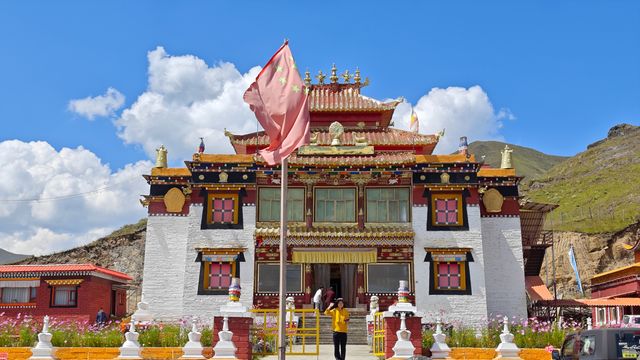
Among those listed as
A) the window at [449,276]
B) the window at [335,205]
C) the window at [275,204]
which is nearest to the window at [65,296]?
the window at [275,204]

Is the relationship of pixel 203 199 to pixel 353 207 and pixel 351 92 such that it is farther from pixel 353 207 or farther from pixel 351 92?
pixel 351 92

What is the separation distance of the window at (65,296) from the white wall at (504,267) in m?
19.1

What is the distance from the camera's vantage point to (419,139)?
33.2 meters

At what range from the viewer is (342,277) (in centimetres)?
3234

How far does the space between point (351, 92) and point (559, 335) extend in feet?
62.2

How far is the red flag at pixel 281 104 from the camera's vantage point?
14.0 m

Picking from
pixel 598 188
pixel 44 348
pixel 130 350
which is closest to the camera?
pixel 130 350

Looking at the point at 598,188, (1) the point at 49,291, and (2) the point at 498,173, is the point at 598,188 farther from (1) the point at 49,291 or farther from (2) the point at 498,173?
(1) the point at 49,291

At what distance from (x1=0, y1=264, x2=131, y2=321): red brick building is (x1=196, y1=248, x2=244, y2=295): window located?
18.3 ft

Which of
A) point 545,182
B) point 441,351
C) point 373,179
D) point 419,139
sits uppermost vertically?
point 545,182

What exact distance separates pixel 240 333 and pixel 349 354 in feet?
14.7

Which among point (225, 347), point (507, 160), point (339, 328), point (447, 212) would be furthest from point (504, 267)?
point (225, 347)

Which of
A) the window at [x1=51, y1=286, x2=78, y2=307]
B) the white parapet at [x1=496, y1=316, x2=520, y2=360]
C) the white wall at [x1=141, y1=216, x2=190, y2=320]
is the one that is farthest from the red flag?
the window at [x1=51, y1=286, x2=78, y2=307]

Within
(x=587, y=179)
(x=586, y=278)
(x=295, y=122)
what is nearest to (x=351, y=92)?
(x=295, y=122)
